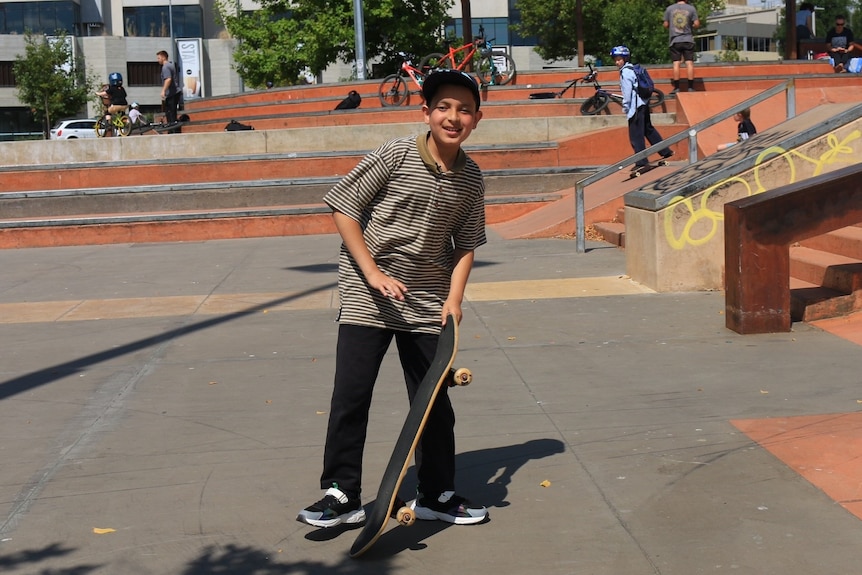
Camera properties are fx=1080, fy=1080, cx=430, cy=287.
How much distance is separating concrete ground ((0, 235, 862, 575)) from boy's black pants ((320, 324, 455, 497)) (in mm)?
277

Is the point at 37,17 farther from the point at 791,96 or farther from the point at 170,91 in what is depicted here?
the point at 791,96

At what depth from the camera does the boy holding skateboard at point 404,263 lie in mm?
4074

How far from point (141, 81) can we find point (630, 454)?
245ft

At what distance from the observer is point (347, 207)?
13.5 feet

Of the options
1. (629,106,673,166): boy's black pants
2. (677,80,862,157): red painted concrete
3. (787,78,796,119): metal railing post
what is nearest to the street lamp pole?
(677,80,862,157): red painted concrete

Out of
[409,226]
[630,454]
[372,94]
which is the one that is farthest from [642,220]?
[372,94]

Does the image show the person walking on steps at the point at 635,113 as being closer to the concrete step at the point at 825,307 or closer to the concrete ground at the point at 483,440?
the concrete ground at the point at 483,440

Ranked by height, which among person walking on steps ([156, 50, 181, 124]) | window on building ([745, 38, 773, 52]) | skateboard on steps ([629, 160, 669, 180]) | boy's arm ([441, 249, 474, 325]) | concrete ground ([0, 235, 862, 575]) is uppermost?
window on building ([745, 38, 773, 52])

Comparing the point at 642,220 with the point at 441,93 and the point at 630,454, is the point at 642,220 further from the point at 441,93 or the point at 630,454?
the point at 441,93

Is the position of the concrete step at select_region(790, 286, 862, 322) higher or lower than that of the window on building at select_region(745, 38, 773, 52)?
lower

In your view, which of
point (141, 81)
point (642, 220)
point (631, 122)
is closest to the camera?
point (642, 220)

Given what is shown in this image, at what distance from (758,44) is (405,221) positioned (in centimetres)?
12480

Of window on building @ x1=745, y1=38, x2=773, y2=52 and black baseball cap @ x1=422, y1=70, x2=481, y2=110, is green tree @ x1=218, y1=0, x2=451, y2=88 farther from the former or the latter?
window on building @ x1=745, y1=38, x2=773, y2=52

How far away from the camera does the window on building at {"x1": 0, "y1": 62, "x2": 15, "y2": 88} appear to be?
72562 mm
